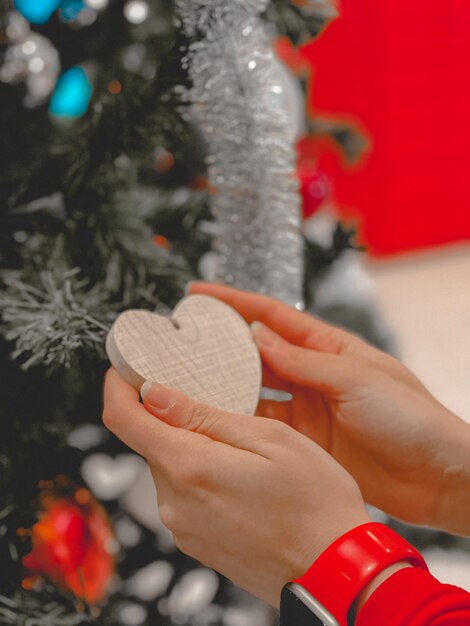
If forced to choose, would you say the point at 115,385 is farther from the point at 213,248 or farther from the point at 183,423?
the point at 213,248

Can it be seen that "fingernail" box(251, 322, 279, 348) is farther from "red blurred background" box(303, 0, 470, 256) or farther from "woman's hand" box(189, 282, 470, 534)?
"red blurred background" box(303, 0, 470, 256)

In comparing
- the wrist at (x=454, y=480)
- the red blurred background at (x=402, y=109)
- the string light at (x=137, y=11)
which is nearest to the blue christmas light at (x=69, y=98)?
the string light at (x=137, y=11)

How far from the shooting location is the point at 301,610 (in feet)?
1.33

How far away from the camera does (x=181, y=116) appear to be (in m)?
0.67

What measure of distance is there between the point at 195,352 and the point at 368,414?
0.15 m

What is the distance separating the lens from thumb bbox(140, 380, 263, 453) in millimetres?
449

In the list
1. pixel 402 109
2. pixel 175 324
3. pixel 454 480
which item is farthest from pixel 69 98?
A: pixel 402 109

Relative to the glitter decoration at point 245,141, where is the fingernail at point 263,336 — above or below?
below

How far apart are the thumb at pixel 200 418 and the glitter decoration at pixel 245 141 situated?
292 mm

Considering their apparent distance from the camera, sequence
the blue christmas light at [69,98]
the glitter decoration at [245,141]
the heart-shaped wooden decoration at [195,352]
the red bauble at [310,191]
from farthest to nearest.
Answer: the red bauble at [310,191], the blue christmas light at [69,98], the glitter decoration at [245,141], the heart-shaped wooden decoration at [195,352]

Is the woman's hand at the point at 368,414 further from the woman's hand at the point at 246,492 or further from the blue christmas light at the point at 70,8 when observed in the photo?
the blue christmas light at the point at 70,8

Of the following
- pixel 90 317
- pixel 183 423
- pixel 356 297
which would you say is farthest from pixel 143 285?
pixel 356 297

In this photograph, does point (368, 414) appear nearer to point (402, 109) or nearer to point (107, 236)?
point (107, 236)

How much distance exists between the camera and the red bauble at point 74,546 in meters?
0.64
